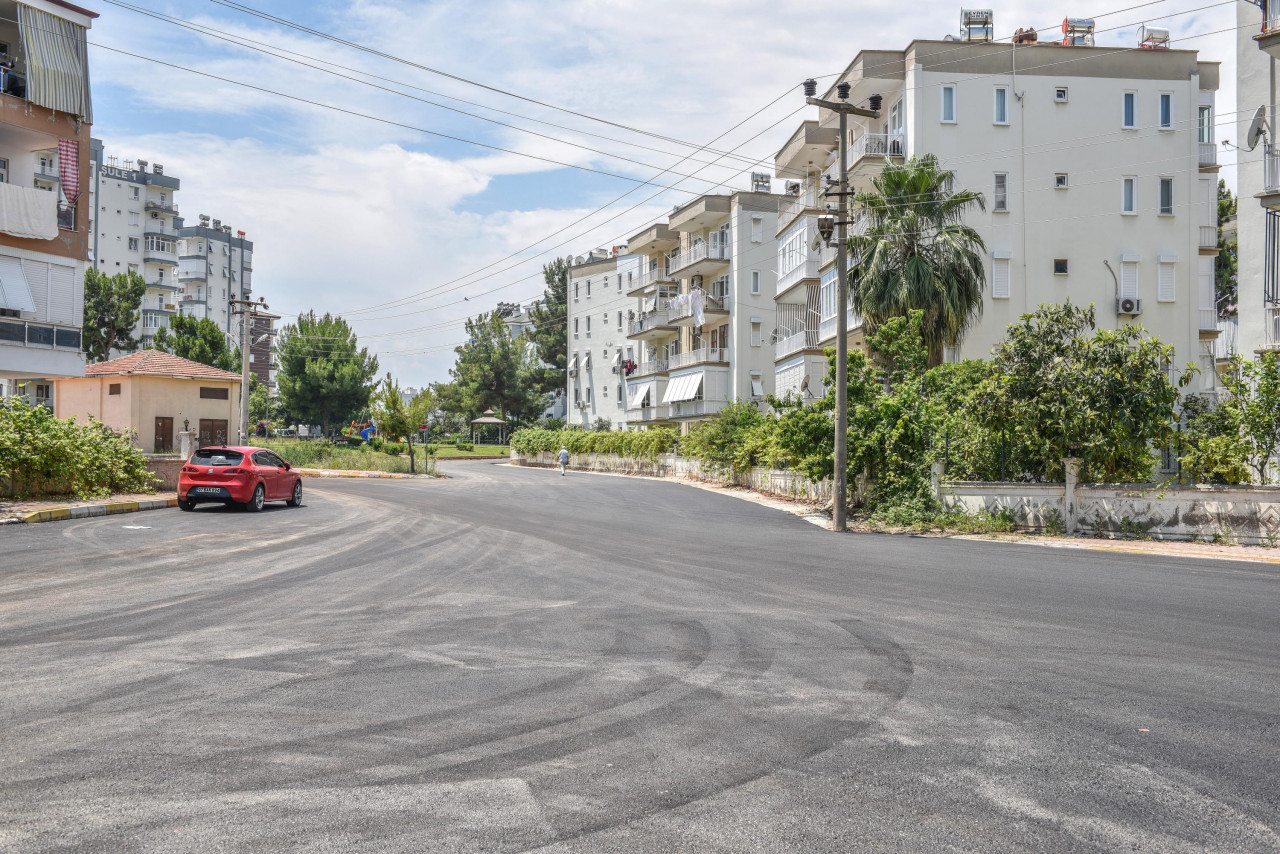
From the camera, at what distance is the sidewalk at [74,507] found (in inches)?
774

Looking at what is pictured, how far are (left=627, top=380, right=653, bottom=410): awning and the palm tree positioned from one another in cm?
3844

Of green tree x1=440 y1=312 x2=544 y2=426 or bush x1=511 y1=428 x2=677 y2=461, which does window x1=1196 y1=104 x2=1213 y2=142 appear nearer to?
bush x1=511 y1=428 x2=677 y2=461

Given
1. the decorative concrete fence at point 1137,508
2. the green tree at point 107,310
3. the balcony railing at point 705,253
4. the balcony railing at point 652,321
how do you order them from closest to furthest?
the decorative concrete fence at point 1137,508, the balcony railing at point 705,253, the green tree at point 107,310, the balcony railing at point 652,321

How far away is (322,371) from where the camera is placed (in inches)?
3206

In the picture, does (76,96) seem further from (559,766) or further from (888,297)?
(559,766)

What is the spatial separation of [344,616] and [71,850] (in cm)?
579

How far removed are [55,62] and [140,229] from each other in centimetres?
7783

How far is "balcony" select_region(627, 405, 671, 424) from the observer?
6572 centimetres

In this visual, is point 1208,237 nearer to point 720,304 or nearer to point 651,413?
point 720,304

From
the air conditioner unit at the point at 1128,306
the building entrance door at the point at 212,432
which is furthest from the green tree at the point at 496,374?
the air conditioner unit at the point at 1128,306

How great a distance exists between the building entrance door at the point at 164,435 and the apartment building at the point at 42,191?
1574cm

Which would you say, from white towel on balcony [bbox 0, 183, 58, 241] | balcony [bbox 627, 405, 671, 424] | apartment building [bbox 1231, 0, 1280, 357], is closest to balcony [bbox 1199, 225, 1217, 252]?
apartment building [bbox 1231, 0, 1280, 357]

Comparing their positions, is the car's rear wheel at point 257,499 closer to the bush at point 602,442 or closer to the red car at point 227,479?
the red car at point 227,479

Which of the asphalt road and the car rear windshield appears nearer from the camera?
the asphalt road
